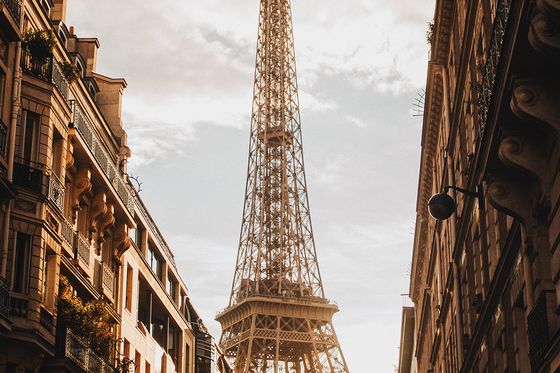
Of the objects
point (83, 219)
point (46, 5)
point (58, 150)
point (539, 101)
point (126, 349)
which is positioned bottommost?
point (539, 101)

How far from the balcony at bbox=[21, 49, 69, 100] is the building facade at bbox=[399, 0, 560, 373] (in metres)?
12.9

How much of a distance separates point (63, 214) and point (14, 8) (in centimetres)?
728

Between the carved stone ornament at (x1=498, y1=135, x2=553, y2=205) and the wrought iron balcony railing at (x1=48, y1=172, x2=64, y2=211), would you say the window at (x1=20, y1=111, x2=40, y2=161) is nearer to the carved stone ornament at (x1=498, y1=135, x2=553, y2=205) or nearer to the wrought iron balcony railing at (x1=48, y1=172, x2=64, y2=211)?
the wrought iron balcony railing at (x1=48, y1=172, x2=64, y2=211)

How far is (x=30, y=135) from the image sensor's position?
35281 millimetres

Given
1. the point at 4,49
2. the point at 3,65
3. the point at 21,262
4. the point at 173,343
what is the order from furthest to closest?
the point at 173,343 < the point at 21,262 < the point at 4,49 < the point at 3,65

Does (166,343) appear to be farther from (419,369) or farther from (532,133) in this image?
(532,133)

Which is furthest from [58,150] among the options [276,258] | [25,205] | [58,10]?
[276,258]

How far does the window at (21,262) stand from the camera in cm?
3319

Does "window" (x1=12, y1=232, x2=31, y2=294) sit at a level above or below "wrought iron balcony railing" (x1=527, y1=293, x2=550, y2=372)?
above

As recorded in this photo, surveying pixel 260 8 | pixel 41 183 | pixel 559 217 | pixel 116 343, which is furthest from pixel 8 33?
pixel 260 8

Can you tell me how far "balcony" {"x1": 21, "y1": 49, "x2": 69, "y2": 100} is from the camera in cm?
3534

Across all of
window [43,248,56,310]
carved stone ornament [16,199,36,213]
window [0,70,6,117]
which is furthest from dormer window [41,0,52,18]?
window [43,248,56,310]

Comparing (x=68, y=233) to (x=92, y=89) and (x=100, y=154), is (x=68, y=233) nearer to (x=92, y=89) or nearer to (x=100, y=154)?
(x=100, y=154)

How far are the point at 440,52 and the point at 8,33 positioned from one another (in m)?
19.7
